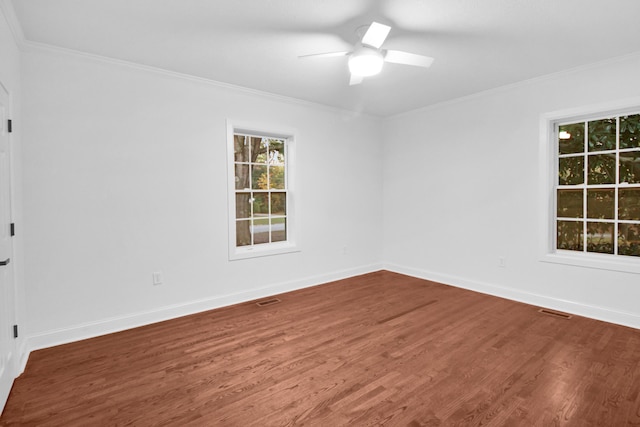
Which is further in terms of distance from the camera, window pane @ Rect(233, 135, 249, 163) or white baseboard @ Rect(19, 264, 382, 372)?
window pane @ Rect(233, 135, 249, 163)

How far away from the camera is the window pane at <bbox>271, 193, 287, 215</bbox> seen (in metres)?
4.76

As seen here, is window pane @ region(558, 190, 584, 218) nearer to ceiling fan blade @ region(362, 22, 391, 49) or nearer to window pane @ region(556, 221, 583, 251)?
window pane @ region(556, 221, 583, 251)

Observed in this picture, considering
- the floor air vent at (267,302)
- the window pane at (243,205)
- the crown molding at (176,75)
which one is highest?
the crown molding at (176,75)

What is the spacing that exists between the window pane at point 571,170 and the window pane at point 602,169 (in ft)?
0.27

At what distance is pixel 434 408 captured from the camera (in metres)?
2.11

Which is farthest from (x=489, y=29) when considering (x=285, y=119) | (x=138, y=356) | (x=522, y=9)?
(x=138, y=356)

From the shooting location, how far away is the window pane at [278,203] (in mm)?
4758

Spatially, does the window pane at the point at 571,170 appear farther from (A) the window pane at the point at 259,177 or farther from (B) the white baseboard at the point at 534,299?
(A) the window pane at the point at 259,177

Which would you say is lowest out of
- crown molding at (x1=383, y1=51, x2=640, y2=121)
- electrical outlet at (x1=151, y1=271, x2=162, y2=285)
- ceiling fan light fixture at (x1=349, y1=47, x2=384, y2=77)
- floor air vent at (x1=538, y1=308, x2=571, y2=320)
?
floor air vent at (x1=538, y1=308, x2=571, y2=320)

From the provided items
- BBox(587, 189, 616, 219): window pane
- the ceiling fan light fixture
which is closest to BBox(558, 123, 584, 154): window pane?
BBox(587, 189, 616, 219): window pane

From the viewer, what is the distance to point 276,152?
15.7ft

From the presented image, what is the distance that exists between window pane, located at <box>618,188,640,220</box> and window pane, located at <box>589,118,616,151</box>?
1.61 feet

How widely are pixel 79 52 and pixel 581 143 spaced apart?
17.4 feet

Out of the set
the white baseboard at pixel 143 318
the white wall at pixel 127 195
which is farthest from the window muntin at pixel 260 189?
the white baseboard at pixel 143 318
